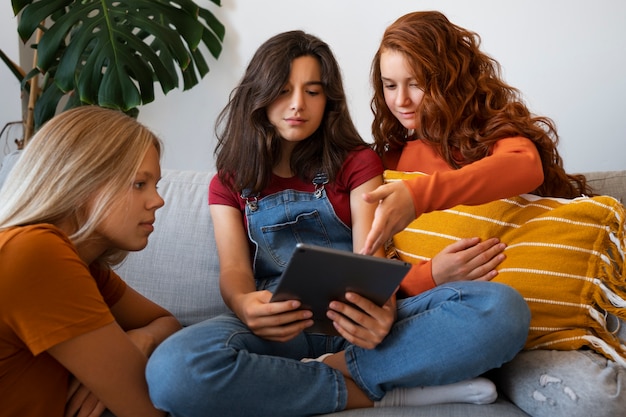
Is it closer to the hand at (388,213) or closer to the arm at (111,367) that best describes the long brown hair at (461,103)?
the hand at (388,213)

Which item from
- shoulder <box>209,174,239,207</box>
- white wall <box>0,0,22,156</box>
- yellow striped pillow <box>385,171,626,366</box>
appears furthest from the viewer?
white wall <box>0,0,22,156</box>

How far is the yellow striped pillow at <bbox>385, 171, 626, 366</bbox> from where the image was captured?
4.40 feet

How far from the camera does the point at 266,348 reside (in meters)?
1.38

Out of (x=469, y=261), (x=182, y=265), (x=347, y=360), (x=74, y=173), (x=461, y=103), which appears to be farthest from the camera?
(x=182, y=265)

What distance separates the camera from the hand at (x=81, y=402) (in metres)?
1.23

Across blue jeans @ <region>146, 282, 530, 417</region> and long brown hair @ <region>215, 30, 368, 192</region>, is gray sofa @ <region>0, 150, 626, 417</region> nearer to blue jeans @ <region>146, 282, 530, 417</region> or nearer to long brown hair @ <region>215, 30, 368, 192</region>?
long brown hair @ <region>215, 30, 368, 192</region>

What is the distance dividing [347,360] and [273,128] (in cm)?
55

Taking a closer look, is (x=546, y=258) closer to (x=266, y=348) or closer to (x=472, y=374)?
(x=472, y=374)

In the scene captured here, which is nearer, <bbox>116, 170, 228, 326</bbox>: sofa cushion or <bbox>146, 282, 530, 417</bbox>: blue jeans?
<bbox>146, 282, 530, 417</bbox>: blue jeans

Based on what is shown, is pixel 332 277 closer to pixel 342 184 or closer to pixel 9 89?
pixel 342 184

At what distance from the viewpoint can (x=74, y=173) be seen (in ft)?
3.98

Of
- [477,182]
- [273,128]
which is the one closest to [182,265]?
[273,128]

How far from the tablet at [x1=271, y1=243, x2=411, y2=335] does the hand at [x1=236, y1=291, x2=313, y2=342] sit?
17 millimetres

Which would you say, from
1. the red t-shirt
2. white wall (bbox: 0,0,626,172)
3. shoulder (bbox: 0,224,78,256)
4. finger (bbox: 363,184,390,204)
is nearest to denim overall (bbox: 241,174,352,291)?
the red t-shirt
